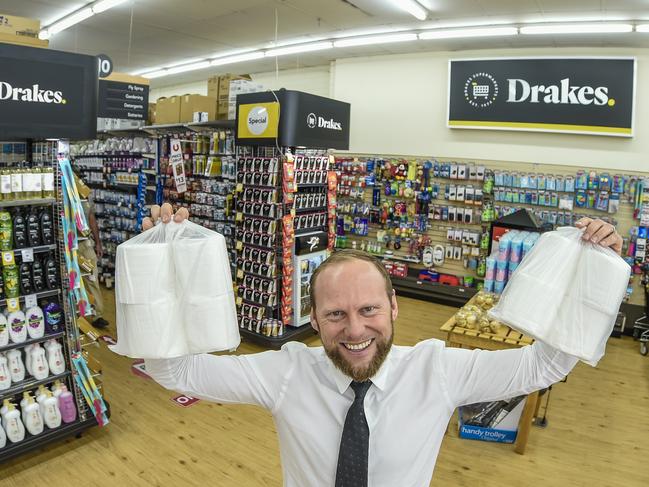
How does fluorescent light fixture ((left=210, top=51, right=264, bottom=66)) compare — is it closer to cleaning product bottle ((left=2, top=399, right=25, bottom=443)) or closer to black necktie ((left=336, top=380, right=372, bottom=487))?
cleaning product bottle ((left=2, top=399, right=25, bottom=443))

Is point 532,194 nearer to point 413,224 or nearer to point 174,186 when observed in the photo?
point 413,224

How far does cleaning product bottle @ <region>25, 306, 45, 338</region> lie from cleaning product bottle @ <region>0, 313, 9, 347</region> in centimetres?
13

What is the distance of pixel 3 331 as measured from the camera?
340 centimetres

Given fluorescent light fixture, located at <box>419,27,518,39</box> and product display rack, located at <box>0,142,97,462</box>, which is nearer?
product display rack, located at <box>0,142,97,462</box>

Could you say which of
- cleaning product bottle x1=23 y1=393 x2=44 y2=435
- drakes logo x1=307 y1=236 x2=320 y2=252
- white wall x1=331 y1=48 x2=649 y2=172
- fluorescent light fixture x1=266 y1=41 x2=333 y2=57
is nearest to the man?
cleaning product bottle x1=23 y1=393 x2=44 y2=435

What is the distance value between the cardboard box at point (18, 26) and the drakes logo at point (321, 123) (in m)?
2.71

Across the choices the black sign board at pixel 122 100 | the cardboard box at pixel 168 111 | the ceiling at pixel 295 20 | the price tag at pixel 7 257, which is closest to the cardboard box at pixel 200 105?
the cardboard box at pixel 168 111

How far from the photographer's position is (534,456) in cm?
389

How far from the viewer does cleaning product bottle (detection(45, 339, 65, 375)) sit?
3.67 meters

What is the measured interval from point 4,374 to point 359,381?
3034mm

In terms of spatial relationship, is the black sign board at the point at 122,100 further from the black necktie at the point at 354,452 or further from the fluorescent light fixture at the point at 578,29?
the black necktie at the point at 354,452

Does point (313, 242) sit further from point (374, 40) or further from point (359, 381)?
point (359, 381)

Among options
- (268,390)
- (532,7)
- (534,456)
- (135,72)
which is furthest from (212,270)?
(135,72)

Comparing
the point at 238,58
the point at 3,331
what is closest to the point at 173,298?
the point at 3,331
